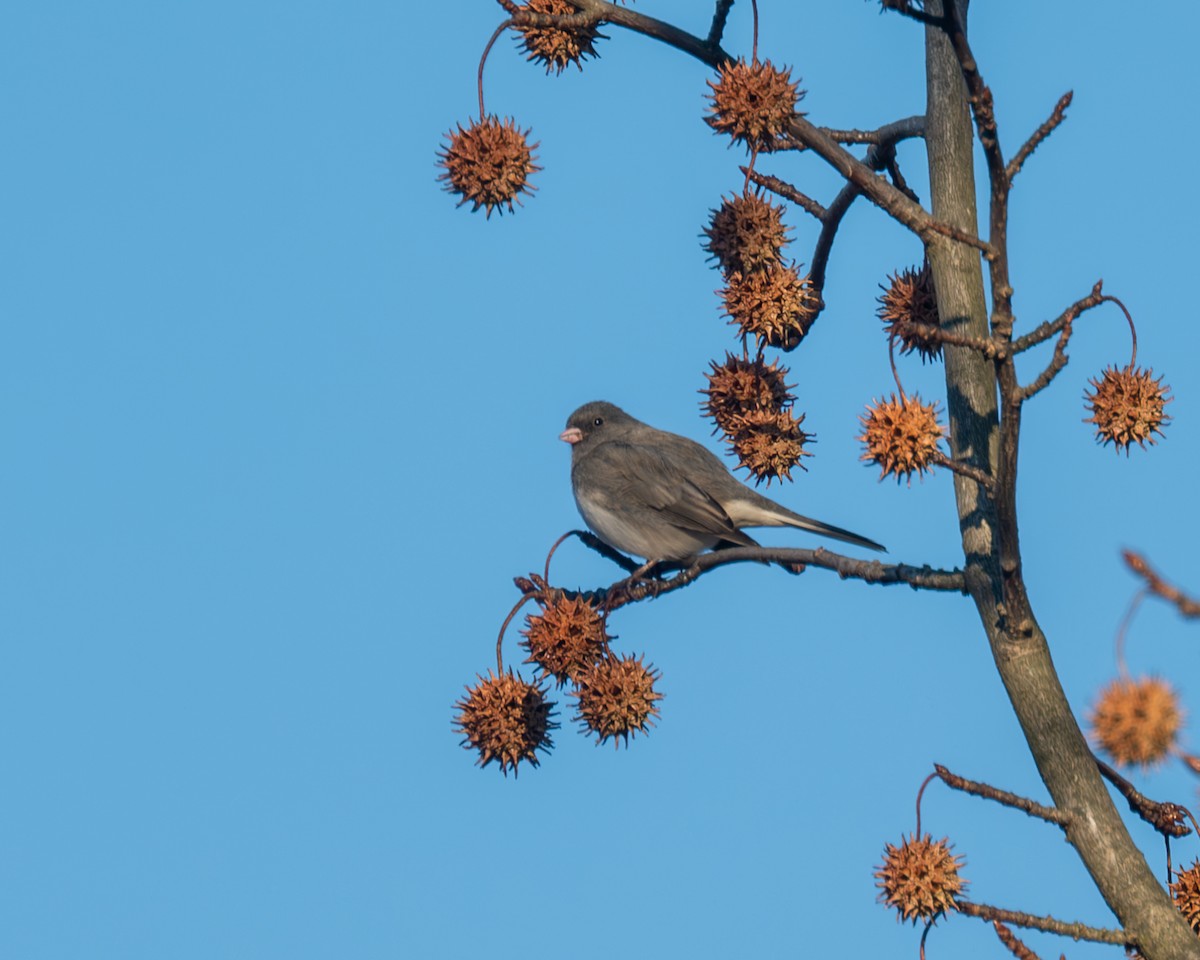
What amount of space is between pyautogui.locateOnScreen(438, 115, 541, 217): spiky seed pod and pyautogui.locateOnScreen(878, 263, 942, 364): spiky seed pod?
1388mm

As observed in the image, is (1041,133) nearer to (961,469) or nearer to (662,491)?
(961,469)

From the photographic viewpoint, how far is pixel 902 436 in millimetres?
4031

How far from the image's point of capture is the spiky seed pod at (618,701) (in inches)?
189

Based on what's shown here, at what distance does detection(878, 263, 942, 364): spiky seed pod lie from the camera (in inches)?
208

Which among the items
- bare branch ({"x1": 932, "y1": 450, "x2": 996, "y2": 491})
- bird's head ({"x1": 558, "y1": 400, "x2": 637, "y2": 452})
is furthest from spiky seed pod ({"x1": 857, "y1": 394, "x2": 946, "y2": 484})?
bird's head ({"x1": 558, "y1": 400, "x2": 637, "y2": 452})

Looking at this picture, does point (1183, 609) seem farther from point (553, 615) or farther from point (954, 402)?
point (553, 615)

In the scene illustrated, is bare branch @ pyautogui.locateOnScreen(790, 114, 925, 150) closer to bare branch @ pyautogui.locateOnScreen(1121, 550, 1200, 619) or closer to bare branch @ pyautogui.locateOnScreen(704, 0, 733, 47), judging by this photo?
bare branch @ pyautogui.locateOnScreen(704, 0, 733, 47)

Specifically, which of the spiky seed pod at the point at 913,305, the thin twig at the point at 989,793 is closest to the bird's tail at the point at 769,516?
the spiky seed pod at the point at 913,305

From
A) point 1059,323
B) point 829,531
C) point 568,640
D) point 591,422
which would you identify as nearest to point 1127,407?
point 1059,323

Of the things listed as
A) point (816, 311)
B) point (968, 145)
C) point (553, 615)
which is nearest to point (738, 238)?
point (816, 311)

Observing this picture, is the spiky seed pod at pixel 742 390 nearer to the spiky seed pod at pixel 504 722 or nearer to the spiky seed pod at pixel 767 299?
the spiky seed pod at pixel 767 299

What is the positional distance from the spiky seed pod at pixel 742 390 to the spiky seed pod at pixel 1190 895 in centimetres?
201

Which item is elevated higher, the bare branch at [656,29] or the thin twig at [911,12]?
the bare branch at [656,29]

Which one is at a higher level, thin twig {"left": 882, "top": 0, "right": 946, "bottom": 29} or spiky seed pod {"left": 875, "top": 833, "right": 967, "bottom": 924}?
thin twig {"left": 882, "top": 0, "right": 946, "bottom": 29}
